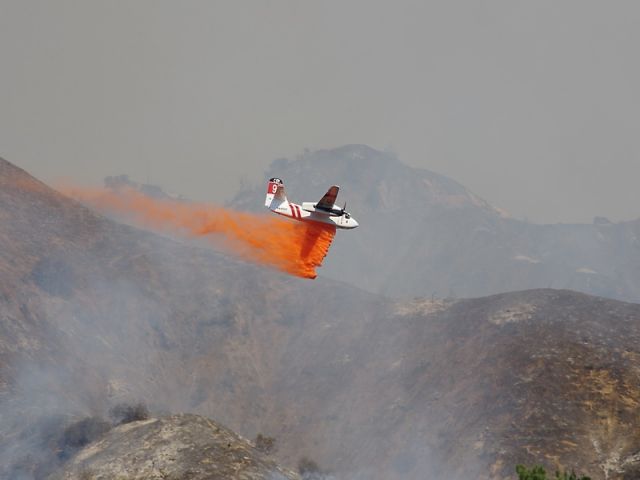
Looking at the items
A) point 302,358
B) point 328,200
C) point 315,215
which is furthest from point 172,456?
point 302,358

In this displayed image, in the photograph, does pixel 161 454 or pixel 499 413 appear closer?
pixel 161 454

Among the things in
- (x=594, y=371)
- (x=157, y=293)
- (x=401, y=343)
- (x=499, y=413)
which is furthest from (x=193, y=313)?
(x=594, y=371)

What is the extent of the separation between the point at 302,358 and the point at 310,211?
4559cm

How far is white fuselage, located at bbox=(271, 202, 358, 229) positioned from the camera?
1838 inches

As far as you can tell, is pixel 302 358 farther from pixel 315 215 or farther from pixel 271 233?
pixel 315 215

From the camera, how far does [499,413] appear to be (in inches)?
2200

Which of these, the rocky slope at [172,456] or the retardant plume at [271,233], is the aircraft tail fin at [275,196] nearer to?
the retardant plume at [271,233]

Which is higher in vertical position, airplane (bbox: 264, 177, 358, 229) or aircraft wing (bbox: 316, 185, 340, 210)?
aircraft wing (bbox: 316, 185, 340, 210)

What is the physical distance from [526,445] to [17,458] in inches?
1657

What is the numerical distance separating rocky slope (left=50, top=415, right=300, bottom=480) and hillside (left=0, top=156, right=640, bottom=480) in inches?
296

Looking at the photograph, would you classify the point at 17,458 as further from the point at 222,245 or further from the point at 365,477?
the point at 222,245

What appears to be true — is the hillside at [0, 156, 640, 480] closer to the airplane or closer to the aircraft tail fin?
the airplane

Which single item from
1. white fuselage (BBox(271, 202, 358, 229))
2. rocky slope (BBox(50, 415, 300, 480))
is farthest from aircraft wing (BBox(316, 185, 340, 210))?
→ rocky slope (BBox(50, 415, 300, 480))

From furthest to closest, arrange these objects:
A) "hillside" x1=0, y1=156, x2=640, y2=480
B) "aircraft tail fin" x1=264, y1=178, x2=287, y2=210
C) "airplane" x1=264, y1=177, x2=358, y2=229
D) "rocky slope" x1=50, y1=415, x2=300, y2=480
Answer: "hillside" x1=0, y1=156, x2=640, y2=480 → "aircraft tail fin" x1=264, y1=178, x2=287, y2=210 → "airplane" x1=264, y1=177, x2=358, y2=229 → "rocky slope" x1=50, y1=415, x2=300, y2=480
